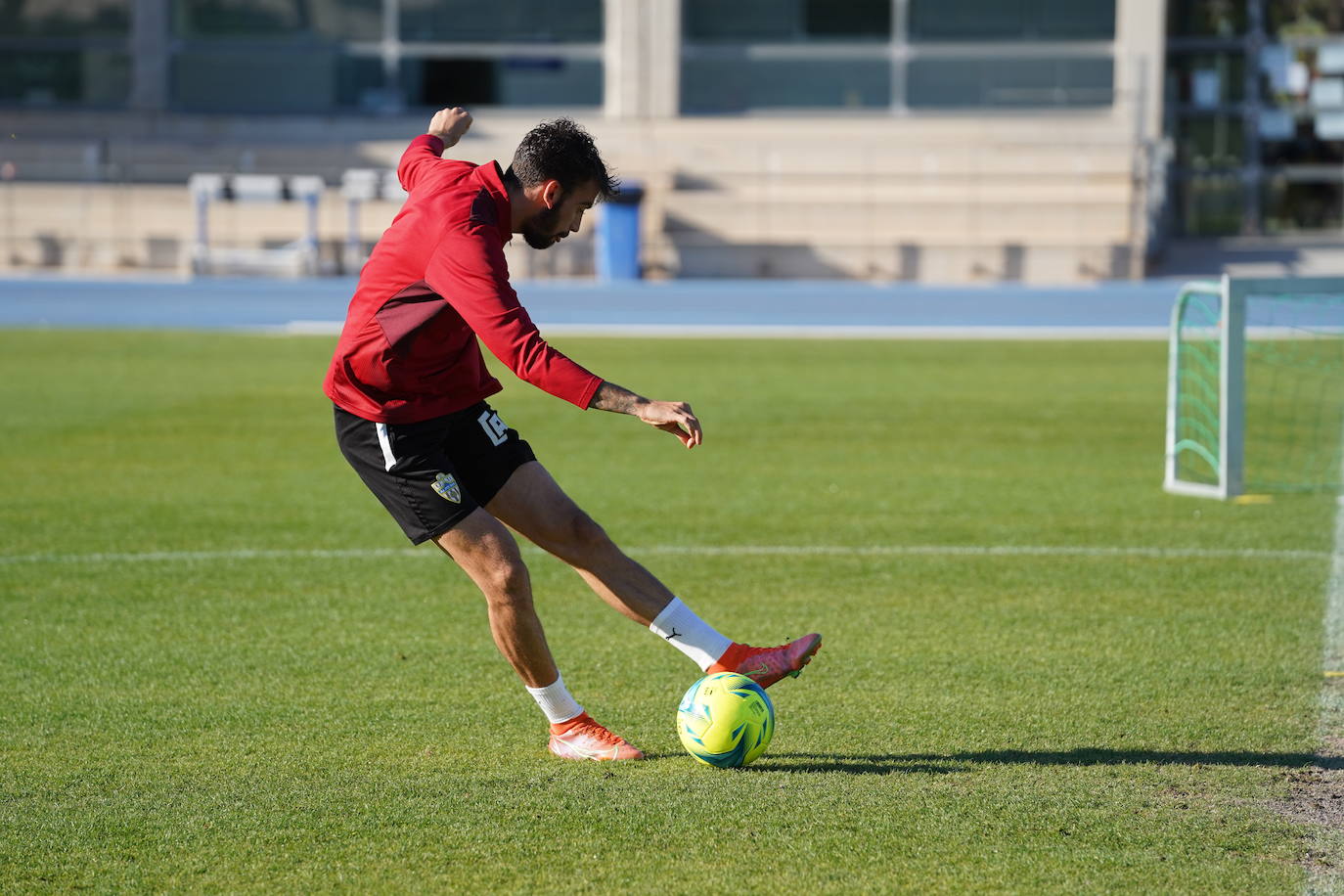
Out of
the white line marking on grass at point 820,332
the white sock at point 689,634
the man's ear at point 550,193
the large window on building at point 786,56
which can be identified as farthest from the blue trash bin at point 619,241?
the man's ear at point 550,193

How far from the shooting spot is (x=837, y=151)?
28.2 metres

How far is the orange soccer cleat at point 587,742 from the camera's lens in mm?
4961

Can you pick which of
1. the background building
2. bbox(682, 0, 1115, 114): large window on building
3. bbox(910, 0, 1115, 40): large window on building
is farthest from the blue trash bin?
bbox(910, 0, 1115, 40): large window on building

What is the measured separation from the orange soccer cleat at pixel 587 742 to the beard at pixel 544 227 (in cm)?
148

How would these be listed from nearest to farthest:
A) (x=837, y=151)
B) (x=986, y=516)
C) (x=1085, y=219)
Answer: (x=986, y=516)
(x=1085, y=219)
(x=837, y=151)

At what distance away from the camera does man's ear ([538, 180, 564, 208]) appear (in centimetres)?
461

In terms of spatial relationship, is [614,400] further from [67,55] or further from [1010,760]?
[67,55]

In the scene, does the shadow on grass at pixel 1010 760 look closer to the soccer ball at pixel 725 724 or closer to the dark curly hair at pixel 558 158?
the soccer ball at pixel 725 724

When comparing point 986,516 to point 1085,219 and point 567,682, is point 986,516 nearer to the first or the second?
point 567,682

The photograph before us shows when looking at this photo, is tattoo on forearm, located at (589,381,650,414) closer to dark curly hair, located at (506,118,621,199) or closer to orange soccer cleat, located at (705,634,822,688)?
dark curly hair, located at (506,118,621,199)

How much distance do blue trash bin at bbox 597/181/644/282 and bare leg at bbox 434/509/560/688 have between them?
21.6m

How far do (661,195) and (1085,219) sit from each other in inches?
278

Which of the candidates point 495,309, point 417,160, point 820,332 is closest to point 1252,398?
point 820,332

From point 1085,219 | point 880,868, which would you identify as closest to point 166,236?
point 1085,219
